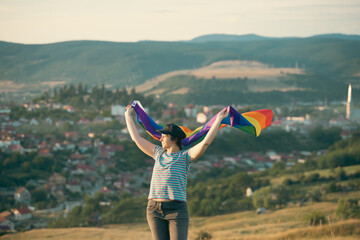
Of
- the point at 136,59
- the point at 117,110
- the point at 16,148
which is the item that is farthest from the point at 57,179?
the point at 136,59

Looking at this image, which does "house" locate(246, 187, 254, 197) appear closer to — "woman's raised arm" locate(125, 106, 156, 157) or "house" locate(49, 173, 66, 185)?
"house" locate(49, 173, 66, 185)

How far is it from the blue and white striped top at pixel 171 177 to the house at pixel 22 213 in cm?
2782

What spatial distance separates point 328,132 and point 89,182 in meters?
33.4

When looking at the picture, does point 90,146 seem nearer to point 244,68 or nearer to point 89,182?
point 89,182

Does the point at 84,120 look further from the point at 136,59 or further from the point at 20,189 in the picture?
the point at 136,59

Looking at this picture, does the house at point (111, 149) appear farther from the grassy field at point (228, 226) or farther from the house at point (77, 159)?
the grassy field at point (228, 226)

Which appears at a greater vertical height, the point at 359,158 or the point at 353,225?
the point at 353,225

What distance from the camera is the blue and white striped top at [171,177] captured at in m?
3.72

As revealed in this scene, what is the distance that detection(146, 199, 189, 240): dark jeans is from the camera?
144 inches

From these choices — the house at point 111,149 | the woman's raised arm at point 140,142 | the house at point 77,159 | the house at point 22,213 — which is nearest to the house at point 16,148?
the house at point 77,159

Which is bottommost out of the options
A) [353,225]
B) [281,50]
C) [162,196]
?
[353,225]

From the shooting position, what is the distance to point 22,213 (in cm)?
3044

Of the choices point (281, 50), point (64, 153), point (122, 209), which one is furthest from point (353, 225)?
point (281, 50)

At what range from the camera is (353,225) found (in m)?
7.54
